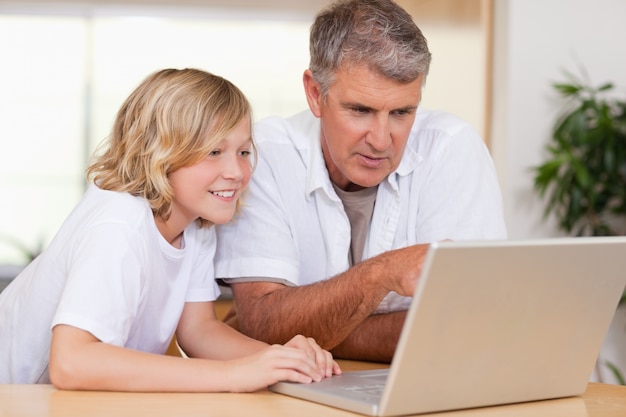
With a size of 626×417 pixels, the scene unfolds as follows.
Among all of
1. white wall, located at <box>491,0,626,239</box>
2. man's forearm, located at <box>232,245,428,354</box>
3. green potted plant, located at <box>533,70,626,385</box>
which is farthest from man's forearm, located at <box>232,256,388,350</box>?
white wall, located at <box>491,0,626,239</box>

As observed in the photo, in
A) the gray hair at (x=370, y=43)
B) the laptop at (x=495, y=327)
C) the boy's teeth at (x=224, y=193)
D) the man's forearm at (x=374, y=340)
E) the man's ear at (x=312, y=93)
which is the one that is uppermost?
the gray hair at (x=370, y=43)

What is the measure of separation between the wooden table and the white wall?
2.89 meters

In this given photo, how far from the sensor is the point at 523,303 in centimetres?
110

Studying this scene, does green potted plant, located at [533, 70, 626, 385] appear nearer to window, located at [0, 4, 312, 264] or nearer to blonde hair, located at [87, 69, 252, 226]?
blonde hair, located at [87, 69, 252, 226]

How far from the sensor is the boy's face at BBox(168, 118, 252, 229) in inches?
60.9

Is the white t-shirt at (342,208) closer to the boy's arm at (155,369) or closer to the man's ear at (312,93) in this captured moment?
the man's ear at (312,93)

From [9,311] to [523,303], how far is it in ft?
2.97

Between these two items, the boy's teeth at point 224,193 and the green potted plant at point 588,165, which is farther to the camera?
the green potted plant at point 588,165

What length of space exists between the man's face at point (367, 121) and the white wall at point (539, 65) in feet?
8.11

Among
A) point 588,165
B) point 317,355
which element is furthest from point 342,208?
point 588,165

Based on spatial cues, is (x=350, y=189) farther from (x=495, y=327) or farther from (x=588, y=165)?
(x=588, y=165)

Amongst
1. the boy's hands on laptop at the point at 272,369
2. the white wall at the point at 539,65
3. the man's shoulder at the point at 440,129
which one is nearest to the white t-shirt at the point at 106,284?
the boy's hands on laptop at the point at 272,369

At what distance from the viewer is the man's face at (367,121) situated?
5.39 feet

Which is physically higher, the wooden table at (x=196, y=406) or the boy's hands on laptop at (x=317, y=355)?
the boy's hands on laptop at (x=317, y=355)
